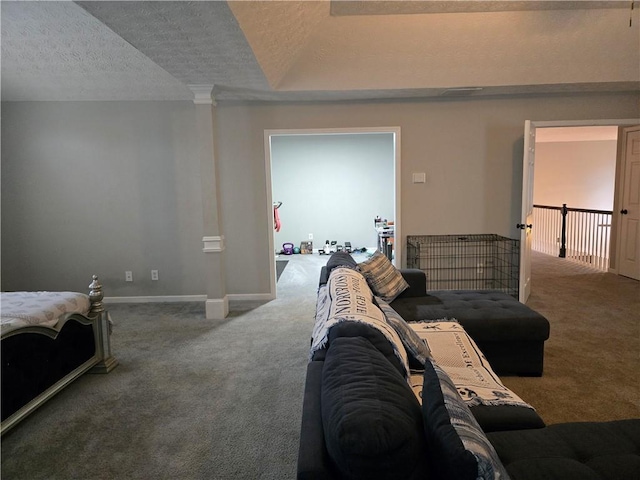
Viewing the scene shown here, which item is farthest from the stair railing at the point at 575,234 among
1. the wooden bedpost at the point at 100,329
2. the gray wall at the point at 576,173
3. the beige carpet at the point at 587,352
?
the wooden bedpost at the point at 100,329

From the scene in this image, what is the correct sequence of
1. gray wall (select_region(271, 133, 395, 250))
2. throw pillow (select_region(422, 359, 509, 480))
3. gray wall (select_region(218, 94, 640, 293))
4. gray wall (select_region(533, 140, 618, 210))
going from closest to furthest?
throw pillow (select_region(422, 359, 509, 480)) < gray wall (select_region(218, 94, 640, 293)) < gray wall (select_region(271, 133, 395, 250)) < gray wall (select_region(533, 140, 618, 210))

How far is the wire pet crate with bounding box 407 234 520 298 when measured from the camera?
15.0 ft

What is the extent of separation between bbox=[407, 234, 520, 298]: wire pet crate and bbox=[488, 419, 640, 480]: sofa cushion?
313 centimetres

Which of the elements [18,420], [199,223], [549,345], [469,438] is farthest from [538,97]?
[18,420]

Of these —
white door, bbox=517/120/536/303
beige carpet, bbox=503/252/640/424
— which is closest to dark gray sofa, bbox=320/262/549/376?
beige carpet, bbox=503/252/640/424

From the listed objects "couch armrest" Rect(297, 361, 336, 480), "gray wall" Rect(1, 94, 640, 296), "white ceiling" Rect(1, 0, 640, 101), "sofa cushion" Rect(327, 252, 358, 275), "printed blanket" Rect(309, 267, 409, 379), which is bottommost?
"couch armrest" Rect(297, 361, 336, 480)

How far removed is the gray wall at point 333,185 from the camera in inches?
312

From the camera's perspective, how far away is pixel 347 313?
1653 mm

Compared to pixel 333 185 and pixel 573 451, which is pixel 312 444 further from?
pixel 333 185

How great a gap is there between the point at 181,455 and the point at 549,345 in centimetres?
278

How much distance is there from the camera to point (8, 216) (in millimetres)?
4629

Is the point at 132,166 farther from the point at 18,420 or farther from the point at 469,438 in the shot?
the point at 469,438

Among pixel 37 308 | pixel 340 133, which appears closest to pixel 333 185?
pixel 340 133

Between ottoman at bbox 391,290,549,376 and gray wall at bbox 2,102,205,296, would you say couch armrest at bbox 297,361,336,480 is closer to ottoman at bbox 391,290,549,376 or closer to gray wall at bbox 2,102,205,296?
ottoman at bbox 391,290,549,376
